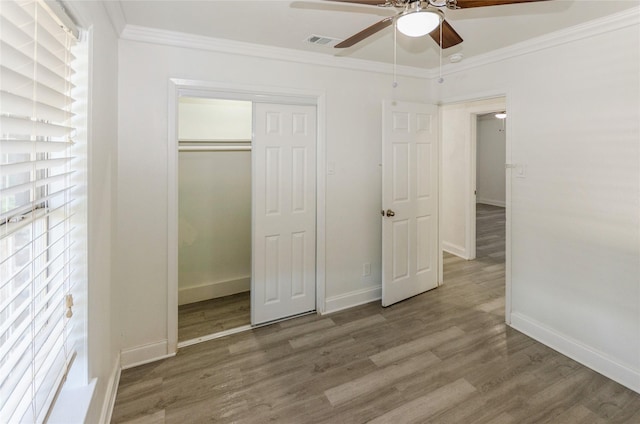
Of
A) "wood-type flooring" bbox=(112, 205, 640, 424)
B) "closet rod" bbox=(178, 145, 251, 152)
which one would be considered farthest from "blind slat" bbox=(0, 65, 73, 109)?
"closet rod" bbox=(178, 145, 251, 152)

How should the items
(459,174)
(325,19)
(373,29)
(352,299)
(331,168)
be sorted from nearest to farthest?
1. (373,29)
2. (325,19)
3. (331,168)
4. (352,299)
5. (459,174)

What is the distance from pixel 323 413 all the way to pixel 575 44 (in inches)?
121

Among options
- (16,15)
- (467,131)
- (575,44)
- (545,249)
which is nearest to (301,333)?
(545,249)

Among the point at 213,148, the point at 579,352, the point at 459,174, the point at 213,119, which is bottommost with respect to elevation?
the point at 579,352

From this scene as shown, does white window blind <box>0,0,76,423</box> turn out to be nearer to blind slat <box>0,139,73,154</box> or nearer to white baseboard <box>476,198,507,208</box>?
blind slat <box>0,139,73,154</box>

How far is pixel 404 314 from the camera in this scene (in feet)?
10.2

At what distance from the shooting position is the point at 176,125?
2.37 m

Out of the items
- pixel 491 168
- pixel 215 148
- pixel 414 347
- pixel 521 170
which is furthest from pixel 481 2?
pixel 491 168

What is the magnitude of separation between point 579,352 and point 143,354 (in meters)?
3.25

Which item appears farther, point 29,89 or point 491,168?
point 491,168

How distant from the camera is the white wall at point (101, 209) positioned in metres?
1.47

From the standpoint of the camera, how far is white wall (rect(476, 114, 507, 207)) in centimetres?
890

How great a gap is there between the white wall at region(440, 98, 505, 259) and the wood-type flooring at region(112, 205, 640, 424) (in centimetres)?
196

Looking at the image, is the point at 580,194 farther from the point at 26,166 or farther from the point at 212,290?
the point at 212,290
